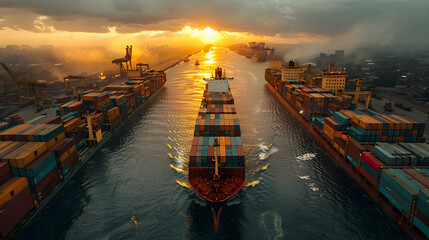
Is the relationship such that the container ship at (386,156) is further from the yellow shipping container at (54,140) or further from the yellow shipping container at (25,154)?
the yellow shipping container at (54,140)

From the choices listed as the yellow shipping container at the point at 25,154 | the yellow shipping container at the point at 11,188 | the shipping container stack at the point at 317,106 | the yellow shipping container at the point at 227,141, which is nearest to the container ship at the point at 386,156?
the shipping container stack at the point at 317,106

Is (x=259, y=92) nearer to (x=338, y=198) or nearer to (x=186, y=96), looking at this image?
(x=186, y=96)

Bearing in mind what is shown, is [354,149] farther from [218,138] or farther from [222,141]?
[218,138]

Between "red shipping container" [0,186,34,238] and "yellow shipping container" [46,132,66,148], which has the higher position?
"yellow shipping container" [46,132,66,148]

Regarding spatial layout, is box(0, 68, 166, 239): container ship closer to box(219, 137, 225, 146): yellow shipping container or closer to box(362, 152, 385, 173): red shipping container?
box(219, 137, 225, 146): yellow shipping container

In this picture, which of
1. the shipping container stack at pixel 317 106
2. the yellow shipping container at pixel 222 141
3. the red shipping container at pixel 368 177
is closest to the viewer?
the red shipping container at pixel 368 177

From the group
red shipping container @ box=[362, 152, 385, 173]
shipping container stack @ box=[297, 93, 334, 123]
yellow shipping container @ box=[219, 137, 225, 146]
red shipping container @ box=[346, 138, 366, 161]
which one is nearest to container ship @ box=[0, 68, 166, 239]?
yellow shipping container @ box=[219, 137, 225, 146]
